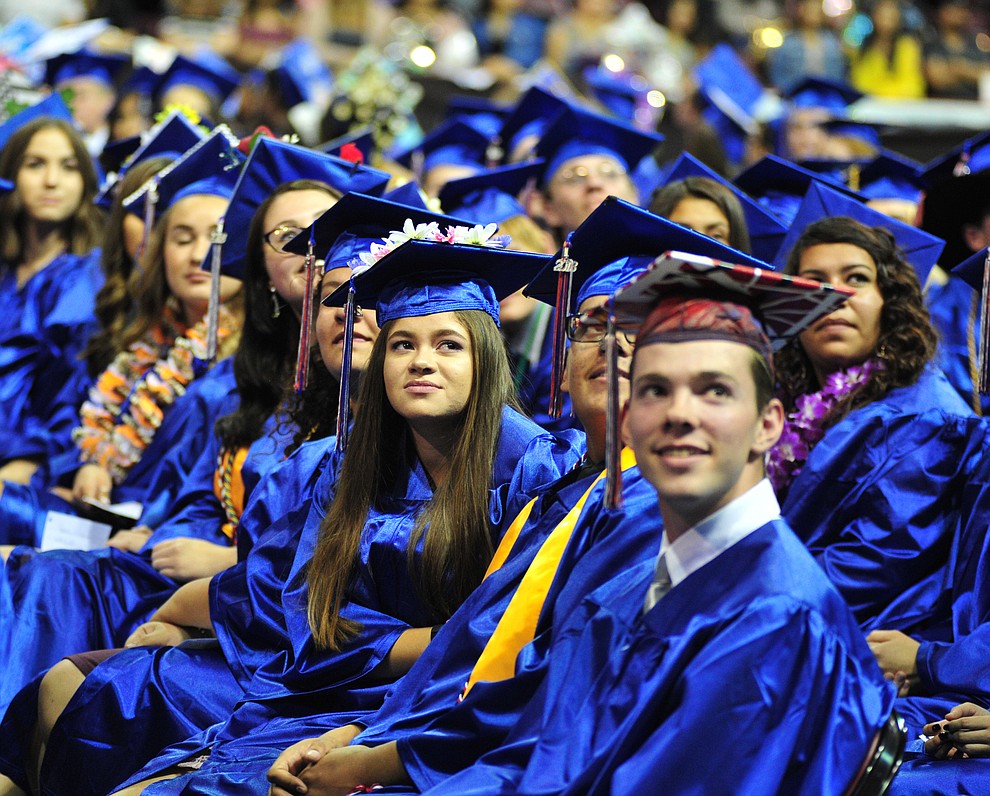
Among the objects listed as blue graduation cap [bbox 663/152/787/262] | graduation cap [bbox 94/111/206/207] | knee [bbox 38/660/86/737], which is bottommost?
knee [bbox 38/660/86/737]

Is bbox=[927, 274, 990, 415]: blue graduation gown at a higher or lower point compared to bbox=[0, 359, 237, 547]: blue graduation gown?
higher

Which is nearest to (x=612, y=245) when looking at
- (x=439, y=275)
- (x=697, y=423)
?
(x=439, y=275)

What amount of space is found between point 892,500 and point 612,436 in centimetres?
137

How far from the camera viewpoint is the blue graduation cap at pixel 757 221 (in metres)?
4.86

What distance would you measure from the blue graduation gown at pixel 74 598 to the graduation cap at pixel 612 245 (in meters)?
1.29

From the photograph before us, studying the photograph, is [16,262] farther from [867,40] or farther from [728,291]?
[867,40]

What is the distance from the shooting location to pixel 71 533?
4.50 metres

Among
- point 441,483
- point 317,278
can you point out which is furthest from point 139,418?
point 441,483

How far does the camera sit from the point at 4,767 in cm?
359

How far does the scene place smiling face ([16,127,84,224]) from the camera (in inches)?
240

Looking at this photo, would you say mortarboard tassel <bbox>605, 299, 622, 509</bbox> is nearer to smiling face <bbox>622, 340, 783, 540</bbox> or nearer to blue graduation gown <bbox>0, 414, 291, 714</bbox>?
smiling face <bbox>622, 340, 783, 540</bbox>

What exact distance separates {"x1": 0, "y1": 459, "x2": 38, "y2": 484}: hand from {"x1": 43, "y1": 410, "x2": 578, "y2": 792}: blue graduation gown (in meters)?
2.54

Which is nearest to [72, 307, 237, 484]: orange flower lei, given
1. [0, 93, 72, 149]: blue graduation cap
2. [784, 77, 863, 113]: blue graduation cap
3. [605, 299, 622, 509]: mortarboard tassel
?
[0, 93, 72, 149]: blue graduation cap

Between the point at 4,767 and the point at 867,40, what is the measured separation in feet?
30.7
